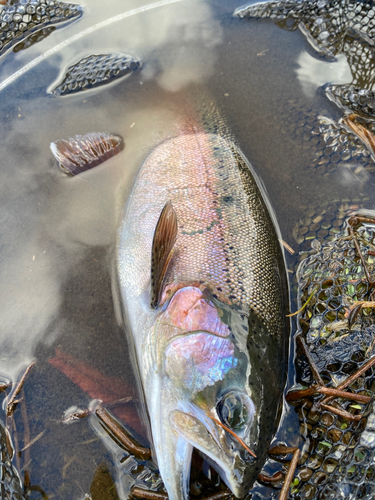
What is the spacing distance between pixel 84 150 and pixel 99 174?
0.87 feet

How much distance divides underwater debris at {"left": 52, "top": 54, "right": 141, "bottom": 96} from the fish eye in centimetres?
337

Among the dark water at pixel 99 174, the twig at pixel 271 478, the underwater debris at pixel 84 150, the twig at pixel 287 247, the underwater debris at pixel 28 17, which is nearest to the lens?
the twig at pixel 271 478

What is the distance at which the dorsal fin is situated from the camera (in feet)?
7.63

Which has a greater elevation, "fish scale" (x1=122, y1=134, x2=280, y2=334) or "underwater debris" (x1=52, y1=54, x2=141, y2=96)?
"underwater debris" (x1=52, y1=54, x2=141, y2=96)

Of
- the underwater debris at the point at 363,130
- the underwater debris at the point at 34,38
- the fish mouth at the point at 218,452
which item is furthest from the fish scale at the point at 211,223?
the underwater debris at the point at 34,38

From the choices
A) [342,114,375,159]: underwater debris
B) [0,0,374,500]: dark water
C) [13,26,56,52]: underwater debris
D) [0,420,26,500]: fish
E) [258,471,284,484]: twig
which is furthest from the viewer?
[13,26,56,52]: underwater debris

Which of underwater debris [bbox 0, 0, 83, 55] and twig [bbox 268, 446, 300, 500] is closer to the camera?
twig [bbox 268, 446, 300, 500]

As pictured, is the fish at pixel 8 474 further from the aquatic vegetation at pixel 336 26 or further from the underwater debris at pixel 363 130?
the aquatic vegetation at pixel 336 26

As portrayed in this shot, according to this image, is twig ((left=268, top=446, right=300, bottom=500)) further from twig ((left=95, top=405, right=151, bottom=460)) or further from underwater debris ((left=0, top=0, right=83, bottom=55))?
underwater debris ((left=0, top=0, right=83, bottom=55))

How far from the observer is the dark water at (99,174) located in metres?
2.53

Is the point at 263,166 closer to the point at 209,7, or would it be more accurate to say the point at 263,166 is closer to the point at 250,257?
the point at 250,257

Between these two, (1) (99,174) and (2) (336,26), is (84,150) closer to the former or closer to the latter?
(1) (99,174)

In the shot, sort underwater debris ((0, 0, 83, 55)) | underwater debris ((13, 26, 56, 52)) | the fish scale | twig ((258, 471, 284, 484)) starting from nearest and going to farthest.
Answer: twig ((258, 471, 284, 484))
the fish scale
underwater debris ((0, 0, 83, 55))
underwater debris ((13, 26, 56, 52))

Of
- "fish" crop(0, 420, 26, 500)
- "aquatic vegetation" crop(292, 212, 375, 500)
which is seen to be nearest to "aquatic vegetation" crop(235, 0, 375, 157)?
"aquatic vegetation" crop(292, 212, 375, 500)
